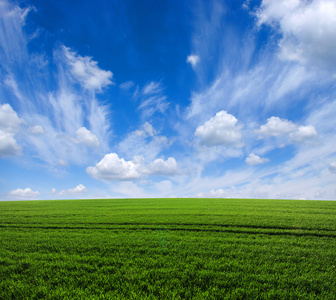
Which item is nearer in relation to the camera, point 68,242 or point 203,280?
point 203,280

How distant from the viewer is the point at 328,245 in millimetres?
6523

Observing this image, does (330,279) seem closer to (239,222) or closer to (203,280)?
(203,280)

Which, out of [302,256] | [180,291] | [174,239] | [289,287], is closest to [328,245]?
[302,256]

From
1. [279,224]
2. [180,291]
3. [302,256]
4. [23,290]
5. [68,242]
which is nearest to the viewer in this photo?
[180,291]

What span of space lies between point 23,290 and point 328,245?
9.34 m

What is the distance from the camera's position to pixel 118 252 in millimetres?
5457

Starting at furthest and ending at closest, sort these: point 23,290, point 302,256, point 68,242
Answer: point 68,242
point 302,256
point 23,290

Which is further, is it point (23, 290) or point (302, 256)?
point (302, 256)

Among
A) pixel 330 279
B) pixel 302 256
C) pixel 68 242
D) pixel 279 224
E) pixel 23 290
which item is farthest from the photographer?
pixel 279 224

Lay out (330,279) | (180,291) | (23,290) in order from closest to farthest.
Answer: (180,291)
(23,290)
(330,279)

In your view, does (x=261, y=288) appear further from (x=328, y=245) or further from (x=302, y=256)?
(x=328, y=245)

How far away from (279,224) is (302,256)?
13.6 feet

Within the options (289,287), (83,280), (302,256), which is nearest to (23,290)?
(83,280)

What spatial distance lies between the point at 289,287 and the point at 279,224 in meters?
6.18
